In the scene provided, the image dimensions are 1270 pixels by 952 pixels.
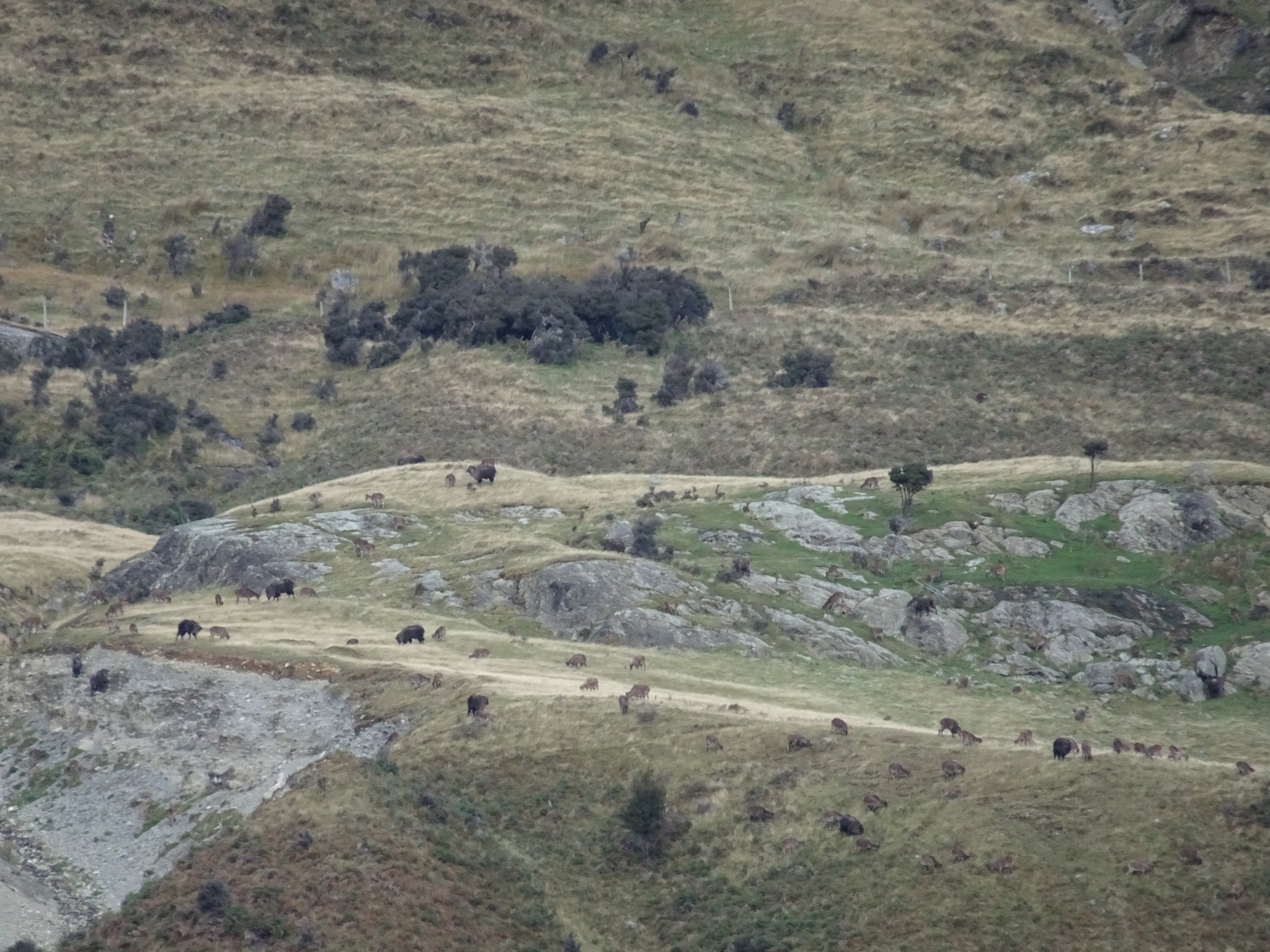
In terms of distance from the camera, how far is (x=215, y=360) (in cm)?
10150

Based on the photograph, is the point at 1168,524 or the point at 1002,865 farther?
the point at 1168,524

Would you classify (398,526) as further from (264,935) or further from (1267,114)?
(1267,114)

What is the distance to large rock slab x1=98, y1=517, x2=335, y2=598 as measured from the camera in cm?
6044

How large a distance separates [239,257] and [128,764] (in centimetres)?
7974

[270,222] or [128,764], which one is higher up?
[128,764]

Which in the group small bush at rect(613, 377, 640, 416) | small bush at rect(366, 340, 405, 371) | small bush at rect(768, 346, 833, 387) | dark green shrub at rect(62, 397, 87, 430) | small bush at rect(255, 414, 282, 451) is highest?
small bush at rect(768, 346, 833, 387)

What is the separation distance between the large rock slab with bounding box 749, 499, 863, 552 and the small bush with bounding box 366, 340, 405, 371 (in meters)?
42.8

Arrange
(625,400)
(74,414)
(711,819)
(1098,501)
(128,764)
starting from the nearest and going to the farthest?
(711,819) → (128,764) → (1098,501) → (74,414) → (625,400)

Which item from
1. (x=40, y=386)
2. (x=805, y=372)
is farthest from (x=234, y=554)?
(x=805, y=372)

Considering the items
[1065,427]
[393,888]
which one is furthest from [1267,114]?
[393,888]

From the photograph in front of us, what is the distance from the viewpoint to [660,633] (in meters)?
52.8

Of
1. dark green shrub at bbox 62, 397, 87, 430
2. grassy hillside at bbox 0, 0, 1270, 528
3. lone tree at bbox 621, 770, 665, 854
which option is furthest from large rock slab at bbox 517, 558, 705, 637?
dark green shrub at bbox 62, 397, 87, 430

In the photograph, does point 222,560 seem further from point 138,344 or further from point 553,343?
point 138,344

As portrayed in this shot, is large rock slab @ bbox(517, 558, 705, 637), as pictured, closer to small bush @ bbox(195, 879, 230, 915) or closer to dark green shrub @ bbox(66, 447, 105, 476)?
small bush @ bbox(195, 879, 230, 915)
